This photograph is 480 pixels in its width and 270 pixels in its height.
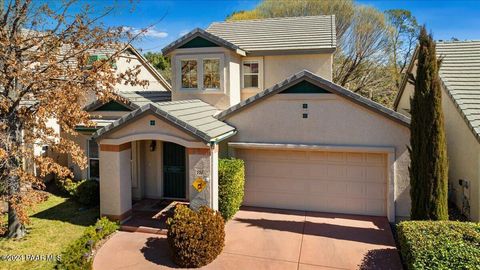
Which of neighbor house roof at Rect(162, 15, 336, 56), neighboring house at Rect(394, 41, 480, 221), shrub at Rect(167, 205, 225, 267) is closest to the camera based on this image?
shrub at Rect(167, 205, 225, 267)

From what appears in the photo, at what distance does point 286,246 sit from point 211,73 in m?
8.78

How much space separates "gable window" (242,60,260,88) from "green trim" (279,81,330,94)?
4.41 m

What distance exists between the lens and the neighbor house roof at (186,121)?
10.8 m

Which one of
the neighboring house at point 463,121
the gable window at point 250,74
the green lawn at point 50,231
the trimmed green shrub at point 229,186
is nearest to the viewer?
the green lawn at point 50,231

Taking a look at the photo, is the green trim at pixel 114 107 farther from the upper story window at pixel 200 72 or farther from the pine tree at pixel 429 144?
the pine tree at pixel 429 144

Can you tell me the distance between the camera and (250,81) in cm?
1714

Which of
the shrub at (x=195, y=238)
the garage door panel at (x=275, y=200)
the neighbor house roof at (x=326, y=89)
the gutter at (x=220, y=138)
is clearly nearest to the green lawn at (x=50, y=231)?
the shrub at (x=195, y=238)

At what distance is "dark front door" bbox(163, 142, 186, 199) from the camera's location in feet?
46.9

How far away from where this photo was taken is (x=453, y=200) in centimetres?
1296

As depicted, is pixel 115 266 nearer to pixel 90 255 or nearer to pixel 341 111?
pixel 90 255

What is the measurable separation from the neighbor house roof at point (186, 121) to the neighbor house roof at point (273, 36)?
3789 mm

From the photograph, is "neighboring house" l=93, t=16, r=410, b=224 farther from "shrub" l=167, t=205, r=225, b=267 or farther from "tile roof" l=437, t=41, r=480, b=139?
"tile roof" l=437, t=41, r=480, b=139

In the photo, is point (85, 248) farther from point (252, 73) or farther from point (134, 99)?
point (252, 73)

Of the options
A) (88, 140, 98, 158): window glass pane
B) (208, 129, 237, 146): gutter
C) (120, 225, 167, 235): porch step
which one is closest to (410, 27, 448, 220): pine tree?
(208, 129, 237, 146): gutter
